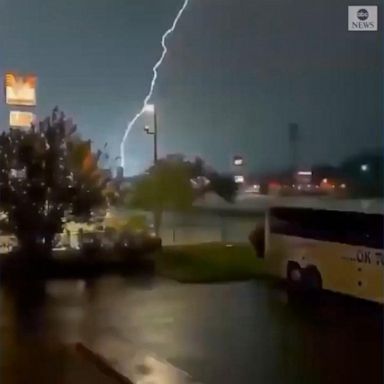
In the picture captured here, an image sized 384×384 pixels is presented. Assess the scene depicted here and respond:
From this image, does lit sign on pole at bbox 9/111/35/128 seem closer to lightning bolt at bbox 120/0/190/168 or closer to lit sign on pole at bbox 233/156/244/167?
lightning bolt at bbox 120/0/190/168

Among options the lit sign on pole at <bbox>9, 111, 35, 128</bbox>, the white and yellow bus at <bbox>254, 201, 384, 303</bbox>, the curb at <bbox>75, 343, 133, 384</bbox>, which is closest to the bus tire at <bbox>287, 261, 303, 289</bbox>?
the white and yellow bus at <bbox>254, 201, 384, 303</bbox>

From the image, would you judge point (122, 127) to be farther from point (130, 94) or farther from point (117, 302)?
point (117, 302)

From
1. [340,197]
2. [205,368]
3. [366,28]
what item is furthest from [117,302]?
[366,28]

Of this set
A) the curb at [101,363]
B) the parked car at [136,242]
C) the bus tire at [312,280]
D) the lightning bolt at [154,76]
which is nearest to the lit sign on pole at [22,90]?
the lightning bolt at [154,76]

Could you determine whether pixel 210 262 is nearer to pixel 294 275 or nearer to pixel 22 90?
pixel 294 275

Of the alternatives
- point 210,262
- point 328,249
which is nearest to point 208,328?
point 210,262

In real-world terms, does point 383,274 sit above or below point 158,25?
below
